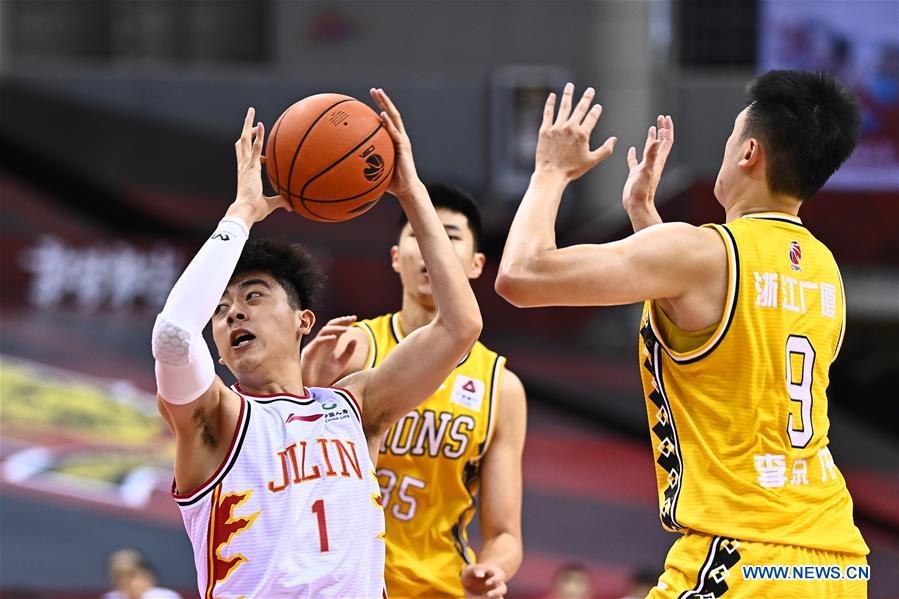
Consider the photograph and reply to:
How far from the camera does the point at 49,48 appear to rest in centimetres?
1571

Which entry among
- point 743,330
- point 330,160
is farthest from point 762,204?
point 330,160

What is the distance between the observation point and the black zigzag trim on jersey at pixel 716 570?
3506 millimetres

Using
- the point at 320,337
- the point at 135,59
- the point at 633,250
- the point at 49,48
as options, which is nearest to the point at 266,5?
the point at 135,59

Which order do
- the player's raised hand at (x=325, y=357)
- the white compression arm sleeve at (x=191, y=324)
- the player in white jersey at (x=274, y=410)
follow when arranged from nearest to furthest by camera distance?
1. the white compression arm sleeve at (x=191, y=324)
2. the player in white jersey at (x=274, y=410)
3. the player's raised hand at (x=325, y=357)

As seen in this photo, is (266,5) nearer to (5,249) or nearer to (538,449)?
(5,249)

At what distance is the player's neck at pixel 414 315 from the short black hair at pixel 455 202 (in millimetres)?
342

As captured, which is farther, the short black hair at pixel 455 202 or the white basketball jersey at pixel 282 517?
the short black hair at pixel 455 202

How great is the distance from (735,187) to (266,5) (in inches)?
493

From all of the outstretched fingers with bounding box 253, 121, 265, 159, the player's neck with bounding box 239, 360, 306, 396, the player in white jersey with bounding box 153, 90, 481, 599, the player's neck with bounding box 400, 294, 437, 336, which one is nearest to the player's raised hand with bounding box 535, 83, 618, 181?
the player in white jersey with bounding box 153, 90, 481, 599

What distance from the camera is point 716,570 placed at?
3520 mm

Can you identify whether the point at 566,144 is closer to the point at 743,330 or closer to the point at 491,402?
the point at 743,330

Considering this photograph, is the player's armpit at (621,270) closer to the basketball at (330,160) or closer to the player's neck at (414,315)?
the basketball at (330,160)

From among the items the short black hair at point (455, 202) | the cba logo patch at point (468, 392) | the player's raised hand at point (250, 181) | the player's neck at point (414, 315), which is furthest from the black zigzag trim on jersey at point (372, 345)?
the player's raised hand at point (250, 181)

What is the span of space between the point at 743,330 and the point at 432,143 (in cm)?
1194
